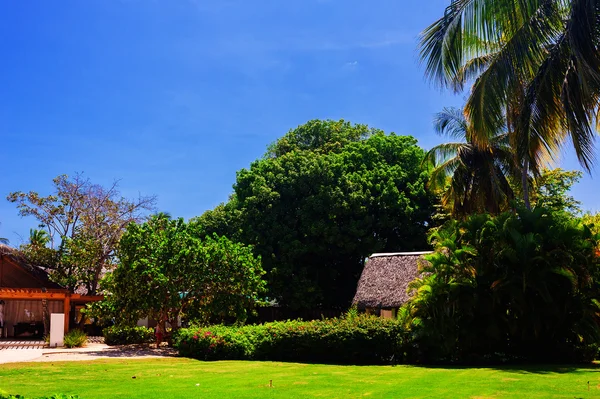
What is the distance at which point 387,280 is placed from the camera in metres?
26.4

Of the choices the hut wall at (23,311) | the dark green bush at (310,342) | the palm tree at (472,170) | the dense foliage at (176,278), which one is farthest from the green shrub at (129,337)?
the palm tree at (472,170)

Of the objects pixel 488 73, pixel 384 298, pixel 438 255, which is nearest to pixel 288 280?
pixel 384 298

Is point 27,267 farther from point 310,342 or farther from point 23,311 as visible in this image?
point 310,342

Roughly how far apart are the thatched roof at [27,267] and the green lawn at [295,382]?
15.6 m

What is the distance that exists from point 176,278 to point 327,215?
11.9m

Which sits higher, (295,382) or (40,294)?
(40,294)

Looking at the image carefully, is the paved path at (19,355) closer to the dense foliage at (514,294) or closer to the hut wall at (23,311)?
the hut wall at (23,311)

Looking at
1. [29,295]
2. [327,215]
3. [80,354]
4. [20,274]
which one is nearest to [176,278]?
[80,354]

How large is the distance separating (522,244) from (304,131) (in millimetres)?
30095

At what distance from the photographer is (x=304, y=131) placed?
4456cm

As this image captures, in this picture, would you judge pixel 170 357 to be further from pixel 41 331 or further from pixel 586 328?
pixel 41 331

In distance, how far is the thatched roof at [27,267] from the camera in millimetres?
30641

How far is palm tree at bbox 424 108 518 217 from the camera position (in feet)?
82.7

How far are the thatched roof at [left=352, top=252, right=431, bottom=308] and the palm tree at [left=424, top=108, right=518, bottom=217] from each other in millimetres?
3192
